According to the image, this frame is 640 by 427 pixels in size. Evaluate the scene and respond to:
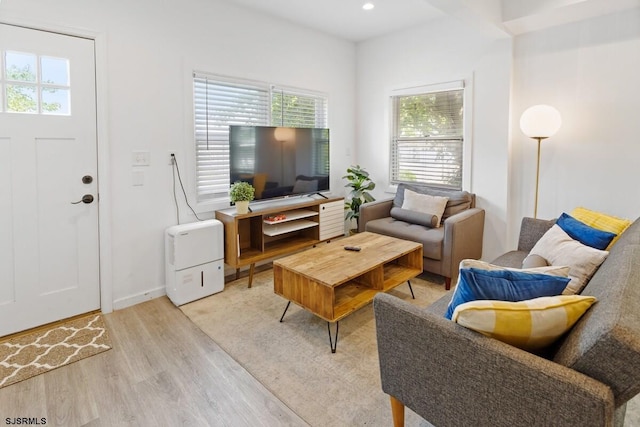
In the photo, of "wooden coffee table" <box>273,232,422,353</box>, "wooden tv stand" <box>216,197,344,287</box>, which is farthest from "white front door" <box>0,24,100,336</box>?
"wooden coffee table" <box>273,232,422,353</box>

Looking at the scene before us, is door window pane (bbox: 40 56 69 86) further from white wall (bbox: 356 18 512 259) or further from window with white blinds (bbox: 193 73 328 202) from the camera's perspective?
white wall (bbox: 356 18 512 259)

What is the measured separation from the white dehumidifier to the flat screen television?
58cm

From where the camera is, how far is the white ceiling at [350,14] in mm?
3499

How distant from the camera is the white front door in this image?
7.82 ft

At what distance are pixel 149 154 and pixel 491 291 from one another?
280cm

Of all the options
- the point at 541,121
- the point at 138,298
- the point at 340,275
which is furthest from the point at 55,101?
the point at 541,121

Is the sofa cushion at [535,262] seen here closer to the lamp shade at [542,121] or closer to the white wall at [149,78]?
the lamp shade at [542,121]

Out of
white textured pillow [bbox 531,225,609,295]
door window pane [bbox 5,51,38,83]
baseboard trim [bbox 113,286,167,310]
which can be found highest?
door window pane [bbox 5,51,38,83]

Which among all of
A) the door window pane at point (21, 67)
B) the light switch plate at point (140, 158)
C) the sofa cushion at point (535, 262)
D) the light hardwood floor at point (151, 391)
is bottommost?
the light hardwood floor at point (151, 391)

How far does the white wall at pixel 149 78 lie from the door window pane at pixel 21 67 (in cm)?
21

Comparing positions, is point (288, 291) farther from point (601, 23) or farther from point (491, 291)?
point (601, 23)

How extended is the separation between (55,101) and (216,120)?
127cm

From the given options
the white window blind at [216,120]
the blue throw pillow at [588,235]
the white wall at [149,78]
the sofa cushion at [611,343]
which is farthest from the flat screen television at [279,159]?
the sofa cushion at [611,343]

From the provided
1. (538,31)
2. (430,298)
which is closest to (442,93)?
(538,31)
